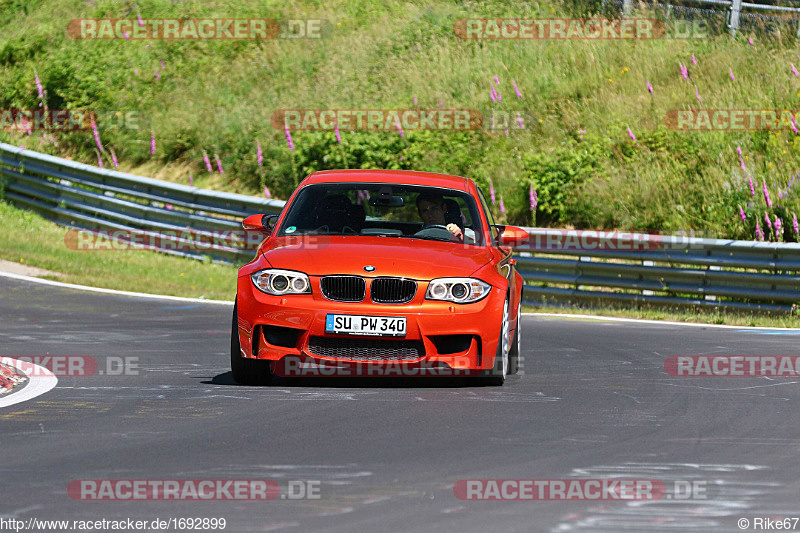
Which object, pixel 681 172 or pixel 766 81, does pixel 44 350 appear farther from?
pixel 766 81

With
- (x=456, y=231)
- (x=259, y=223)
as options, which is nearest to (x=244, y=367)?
(x=259, y=223)

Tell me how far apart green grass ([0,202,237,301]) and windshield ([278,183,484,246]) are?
736cm

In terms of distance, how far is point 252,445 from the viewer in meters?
6.45

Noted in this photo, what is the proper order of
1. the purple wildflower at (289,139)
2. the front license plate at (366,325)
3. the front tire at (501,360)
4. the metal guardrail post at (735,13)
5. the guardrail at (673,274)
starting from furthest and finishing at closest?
the metal guardrail post at (735,13) < the purple wildflower at (289,139) < the guardrail at (673,274) < the front tire at (501,360) < the front license plate at (366,325)

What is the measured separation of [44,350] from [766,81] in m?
16.4

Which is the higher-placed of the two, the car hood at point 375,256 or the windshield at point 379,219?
the windshield at point 379,219

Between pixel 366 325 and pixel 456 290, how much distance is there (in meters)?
0.68

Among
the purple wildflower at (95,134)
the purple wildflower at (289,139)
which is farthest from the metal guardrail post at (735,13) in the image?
the purple wildflower at (95,134)

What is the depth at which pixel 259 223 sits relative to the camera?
9.75m

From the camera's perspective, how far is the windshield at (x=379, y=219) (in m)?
9.59

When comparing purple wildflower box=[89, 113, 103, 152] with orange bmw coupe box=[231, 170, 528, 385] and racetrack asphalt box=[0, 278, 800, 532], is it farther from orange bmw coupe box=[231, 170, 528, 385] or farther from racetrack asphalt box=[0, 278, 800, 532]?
orange bmw coupe box=[231, 170, 528, 385]

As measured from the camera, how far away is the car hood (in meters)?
8.40

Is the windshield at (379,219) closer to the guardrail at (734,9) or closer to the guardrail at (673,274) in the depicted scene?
the guardrail at (673,274)

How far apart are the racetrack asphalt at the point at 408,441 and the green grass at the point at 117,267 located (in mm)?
6854
